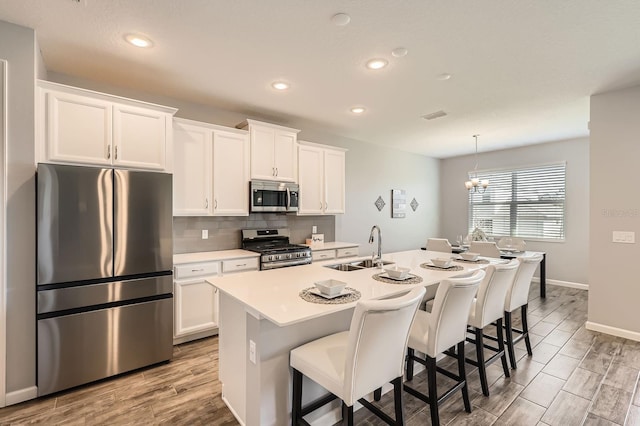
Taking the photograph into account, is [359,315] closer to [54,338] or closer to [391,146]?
[54,338]

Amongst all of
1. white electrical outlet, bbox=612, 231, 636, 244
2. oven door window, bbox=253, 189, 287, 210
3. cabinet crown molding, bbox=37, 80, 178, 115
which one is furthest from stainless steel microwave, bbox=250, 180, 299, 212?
white electrical outlet, bbox=612, 231, 636, 244

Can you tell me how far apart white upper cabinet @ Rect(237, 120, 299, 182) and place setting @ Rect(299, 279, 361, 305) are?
242cm

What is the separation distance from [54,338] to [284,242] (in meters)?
2.69

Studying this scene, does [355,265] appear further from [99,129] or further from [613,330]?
[613,330]

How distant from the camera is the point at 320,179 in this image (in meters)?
4.68

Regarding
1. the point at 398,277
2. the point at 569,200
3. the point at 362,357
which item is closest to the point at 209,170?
the point at 398,277

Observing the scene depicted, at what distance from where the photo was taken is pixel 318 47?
2.52m

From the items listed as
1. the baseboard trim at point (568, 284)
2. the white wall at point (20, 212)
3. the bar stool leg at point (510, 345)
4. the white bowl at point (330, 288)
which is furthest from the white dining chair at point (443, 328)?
the baseboard trim at point (568, 284)

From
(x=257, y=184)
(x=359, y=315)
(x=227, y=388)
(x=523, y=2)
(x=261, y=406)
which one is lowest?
(x=227, y=388)

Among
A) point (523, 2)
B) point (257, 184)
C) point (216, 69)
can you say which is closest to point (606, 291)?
point (523, 2)

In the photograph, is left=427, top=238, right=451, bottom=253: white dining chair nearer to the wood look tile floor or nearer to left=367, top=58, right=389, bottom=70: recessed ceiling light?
the wood look tile floor

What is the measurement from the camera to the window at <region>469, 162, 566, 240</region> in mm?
5797

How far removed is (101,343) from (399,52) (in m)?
3.49

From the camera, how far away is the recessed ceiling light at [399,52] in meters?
2.51
